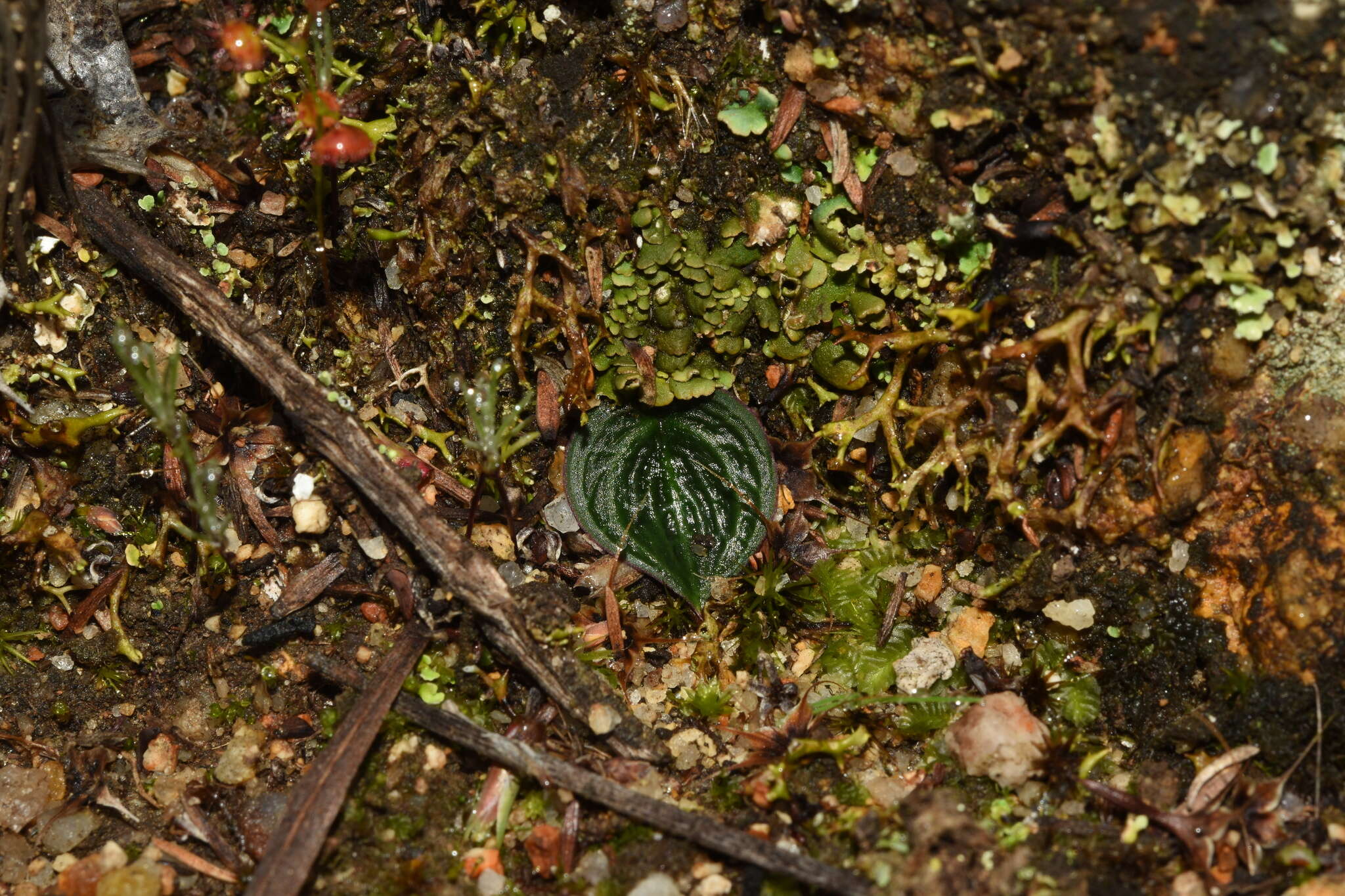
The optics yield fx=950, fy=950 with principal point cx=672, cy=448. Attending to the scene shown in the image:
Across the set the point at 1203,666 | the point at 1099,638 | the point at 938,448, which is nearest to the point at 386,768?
the point at 938,448

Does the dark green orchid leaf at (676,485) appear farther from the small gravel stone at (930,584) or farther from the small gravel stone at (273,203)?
the small gravel stone at (273,203)

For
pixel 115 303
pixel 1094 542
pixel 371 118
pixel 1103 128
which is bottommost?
pixel 1094 542

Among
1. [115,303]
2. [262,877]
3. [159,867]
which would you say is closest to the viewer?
[262,877]

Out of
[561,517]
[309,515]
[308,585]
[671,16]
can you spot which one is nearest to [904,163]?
[671,16]

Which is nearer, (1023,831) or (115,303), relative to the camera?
(1023,831)

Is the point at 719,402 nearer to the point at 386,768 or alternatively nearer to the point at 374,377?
the point at 374,377

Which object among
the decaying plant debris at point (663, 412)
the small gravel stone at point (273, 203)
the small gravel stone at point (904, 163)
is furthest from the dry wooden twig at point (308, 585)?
the small gravel stone at point (904, 163)

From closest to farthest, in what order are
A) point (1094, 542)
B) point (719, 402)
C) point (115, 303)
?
point (1094, 542), point (115, 303), point (719, 402)
